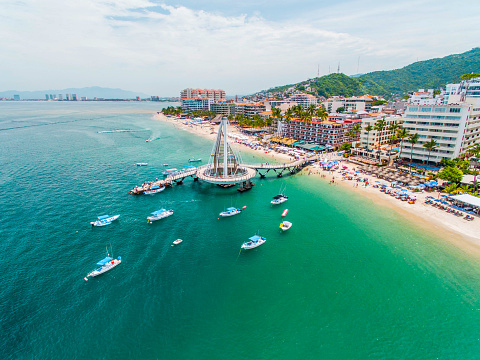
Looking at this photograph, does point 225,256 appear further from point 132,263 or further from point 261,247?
point 132,263

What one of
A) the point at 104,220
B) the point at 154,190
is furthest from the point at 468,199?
the point at 104,220

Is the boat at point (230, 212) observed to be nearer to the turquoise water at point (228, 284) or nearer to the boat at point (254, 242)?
the turquoise water at point (228, 284)

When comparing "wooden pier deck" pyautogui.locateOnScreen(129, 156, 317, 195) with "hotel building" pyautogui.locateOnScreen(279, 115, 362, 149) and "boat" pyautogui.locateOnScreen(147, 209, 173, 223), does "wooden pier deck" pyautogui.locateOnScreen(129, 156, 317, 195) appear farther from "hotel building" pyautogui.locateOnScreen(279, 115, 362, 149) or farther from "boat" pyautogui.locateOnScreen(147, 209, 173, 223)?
"hotel building" pyautogui.locateOnScreen(279, 115, 362, 149)

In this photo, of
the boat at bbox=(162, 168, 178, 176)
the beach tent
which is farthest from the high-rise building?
the boat at bbox=(162, 168, 178, 176)

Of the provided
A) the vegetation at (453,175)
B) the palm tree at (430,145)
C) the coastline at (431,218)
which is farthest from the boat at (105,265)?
the palm tree at (430,145)

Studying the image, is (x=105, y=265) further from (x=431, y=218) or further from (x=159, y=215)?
(x=431, y=218)

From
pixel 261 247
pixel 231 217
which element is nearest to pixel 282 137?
pixel 231 217
